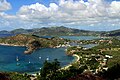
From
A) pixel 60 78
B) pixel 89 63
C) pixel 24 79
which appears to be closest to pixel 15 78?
pixel 24 79

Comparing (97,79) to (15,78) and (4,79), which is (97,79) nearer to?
(4,79)

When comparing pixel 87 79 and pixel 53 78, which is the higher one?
pixel 87 79

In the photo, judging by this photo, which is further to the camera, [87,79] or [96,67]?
[96,67]

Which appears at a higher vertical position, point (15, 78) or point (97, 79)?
point (97, 79)

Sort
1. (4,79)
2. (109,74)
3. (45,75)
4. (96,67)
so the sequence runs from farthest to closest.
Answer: (96,67)
(45,75)
(109,74)
(4,79)

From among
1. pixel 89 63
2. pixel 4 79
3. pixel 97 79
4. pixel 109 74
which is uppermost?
pixel 4 79

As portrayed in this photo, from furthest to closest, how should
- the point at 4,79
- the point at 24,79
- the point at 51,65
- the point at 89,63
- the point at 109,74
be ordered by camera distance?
the point at 89,63 < the point at 51,65 < the point at 24,79 < the point at 109,74 < the point at 4,79

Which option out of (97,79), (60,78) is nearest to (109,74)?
(60,78)

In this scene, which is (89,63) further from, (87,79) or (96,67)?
(87,79)

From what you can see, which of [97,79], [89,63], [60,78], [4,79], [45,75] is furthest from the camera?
[89,63]
